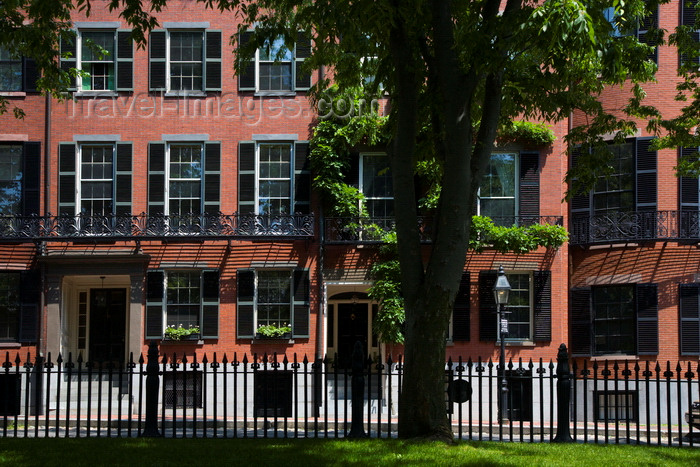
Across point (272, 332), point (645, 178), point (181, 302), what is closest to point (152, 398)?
point (272, 332)

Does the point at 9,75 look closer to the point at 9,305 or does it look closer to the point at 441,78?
the point at 9,305

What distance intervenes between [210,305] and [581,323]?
981 cm

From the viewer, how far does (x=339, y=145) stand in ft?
84.5

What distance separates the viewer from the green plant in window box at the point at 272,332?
25750 mm

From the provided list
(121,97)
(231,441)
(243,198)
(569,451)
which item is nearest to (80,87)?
(121,97)

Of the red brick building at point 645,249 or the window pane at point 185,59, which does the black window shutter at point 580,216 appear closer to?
the red brick building at point 645,249

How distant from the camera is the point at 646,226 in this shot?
24.8 m

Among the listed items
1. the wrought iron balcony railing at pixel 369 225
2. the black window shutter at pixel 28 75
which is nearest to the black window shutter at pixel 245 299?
the wrought iron balcony railing at pixel 369 225

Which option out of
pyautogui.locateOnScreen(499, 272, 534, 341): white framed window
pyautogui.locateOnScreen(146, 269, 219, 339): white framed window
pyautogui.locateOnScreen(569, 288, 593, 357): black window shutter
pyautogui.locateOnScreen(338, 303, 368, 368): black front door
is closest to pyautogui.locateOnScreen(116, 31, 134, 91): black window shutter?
pyautogui.locateOnScreen(146, 269, 219, 339): white framed window

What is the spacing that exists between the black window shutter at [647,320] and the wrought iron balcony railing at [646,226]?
1.31m

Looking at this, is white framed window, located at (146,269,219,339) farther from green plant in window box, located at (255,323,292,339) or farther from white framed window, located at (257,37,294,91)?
white framed window, located at (257,37,294,91)

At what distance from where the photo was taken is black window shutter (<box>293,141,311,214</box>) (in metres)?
26.1

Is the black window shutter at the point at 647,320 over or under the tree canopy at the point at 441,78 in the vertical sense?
under

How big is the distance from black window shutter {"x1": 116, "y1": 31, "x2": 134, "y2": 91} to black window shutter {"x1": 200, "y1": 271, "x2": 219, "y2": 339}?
5555 millimetres
